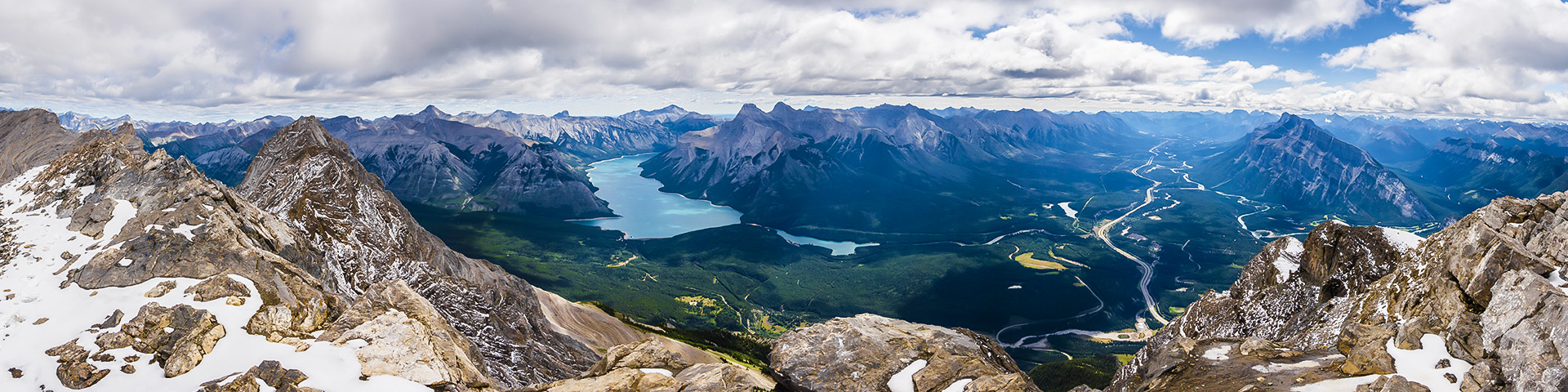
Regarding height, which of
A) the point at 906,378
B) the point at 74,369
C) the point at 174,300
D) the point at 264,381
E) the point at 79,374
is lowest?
Result: the point at 906,378

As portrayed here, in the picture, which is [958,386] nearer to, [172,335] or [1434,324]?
[1434,324]

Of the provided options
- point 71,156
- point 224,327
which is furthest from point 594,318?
point 224,327

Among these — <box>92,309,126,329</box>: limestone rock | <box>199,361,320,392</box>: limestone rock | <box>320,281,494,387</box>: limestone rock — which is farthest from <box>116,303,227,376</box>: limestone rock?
<box>320,281,494,387</box>: limestone rock

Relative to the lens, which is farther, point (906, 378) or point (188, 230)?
point (188, 230)

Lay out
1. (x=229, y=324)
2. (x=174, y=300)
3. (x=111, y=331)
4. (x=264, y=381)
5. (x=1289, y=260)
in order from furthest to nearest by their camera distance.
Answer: (x=1289, y=260)
(x=174, y=300)
(x=229, y=324)
(x=111, y=331)
(x=264, y=381)

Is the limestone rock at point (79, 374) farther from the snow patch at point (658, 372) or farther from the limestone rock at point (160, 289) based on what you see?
the snow patch at point (658, 372)

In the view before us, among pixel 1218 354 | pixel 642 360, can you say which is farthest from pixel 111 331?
pixel 1218 354
